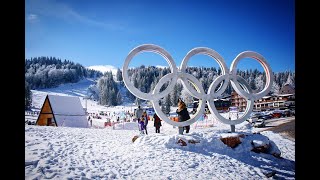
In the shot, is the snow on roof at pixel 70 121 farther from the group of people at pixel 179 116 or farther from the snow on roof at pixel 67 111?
the group of people at pixel 179 116

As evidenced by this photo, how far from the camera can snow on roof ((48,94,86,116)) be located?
828 inches

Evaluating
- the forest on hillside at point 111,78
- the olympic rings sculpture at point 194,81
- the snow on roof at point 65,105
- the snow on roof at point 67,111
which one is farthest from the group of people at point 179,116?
the forest on hillside at point 111,78

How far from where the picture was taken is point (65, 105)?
22.0 meters

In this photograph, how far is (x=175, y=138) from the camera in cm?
1027

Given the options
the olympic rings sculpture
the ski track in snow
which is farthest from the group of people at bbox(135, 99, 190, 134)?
the ski track in snow

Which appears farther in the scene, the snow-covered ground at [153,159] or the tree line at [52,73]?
the tree line at [52,73]

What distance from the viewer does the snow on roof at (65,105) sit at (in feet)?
69.0

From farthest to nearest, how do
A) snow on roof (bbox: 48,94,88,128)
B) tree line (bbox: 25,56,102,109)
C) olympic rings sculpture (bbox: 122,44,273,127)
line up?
tree line (bbox: 25,56,102,109) → snow on roof (bbox: 48,94,88,128) → olympic rings sculpture (bbox: 122,44,273,127)

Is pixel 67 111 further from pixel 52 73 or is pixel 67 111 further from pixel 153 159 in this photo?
pixel 52 73

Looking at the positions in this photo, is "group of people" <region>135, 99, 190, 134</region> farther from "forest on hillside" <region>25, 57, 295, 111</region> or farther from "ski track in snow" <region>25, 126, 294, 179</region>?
"forest on hillside" <region>25, 57, 295, 111</region>
